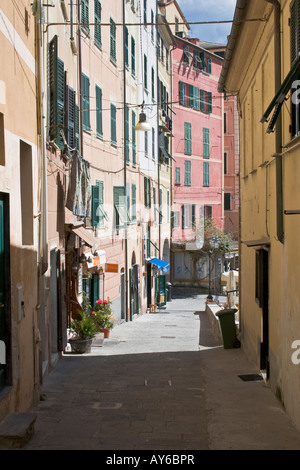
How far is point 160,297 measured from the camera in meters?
35.8

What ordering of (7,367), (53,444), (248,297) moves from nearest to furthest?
(53,444) → (7,367) → (248,297)

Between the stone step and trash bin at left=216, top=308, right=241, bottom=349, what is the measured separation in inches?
368

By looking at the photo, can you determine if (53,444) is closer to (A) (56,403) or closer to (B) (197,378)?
(A) (56,403)

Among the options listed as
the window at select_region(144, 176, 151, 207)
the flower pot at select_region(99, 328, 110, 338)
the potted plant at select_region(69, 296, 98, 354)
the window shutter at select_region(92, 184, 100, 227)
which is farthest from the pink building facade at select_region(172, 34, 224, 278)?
the potted plant at select_region(69, 296, 98, 354)

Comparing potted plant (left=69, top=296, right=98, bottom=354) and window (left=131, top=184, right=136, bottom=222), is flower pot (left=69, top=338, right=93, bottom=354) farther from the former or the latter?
window (left=131, top=184, right=136, bottom=222)

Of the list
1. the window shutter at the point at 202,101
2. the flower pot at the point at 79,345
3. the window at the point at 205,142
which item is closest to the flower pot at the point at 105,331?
the flower pot at the point at 79,345

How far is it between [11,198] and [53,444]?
295cm

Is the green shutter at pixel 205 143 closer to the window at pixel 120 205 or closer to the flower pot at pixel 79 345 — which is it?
the window at pixel 120 205

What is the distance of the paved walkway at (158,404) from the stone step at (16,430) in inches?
8.9

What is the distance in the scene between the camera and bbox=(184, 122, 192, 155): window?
45.5 m

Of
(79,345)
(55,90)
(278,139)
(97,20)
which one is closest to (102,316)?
(79,345)

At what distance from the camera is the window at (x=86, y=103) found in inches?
722

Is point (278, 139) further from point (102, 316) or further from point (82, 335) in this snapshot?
point (102, 316)
